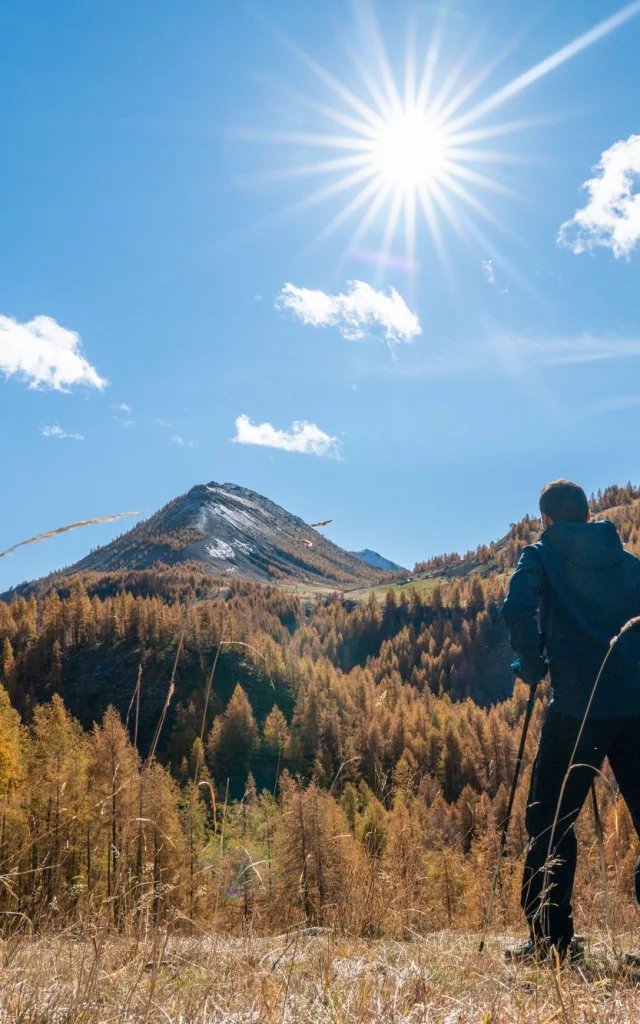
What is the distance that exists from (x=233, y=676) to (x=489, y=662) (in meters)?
52.1

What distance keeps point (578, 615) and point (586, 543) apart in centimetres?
52

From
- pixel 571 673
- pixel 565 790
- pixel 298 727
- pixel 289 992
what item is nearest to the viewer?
pixel 289 992

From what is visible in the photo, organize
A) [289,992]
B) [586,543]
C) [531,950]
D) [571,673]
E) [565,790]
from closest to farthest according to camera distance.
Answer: [289,992] < [531,950] < [565,790] < [571,673] < [586,543]

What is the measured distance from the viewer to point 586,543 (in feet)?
13.2

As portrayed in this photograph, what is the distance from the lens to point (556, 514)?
14.1ft

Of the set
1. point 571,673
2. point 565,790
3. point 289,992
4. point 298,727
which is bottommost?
point 298,727

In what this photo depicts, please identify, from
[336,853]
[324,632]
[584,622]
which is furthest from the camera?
[324,632]

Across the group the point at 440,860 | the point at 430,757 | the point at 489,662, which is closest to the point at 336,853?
the point at 440,860

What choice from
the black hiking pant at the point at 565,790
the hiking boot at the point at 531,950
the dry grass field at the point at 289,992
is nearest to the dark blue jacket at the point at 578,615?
the black hiking pant at the point at 565,790

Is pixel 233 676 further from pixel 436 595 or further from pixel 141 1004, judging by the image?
A: pixel 141 1004

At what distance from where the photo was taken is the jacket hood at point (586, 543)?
3963 millimetres

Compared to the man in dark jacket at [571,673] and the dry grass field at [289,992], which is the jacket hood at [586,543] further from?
the dry grass field at [289,992]

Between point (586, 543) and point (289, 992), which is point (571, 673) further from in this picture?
point (289, 992)

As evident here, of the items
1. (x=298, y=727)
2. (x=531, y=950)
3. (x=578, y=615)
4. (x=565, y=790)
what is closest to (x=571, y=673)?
(x=578, y=615)
